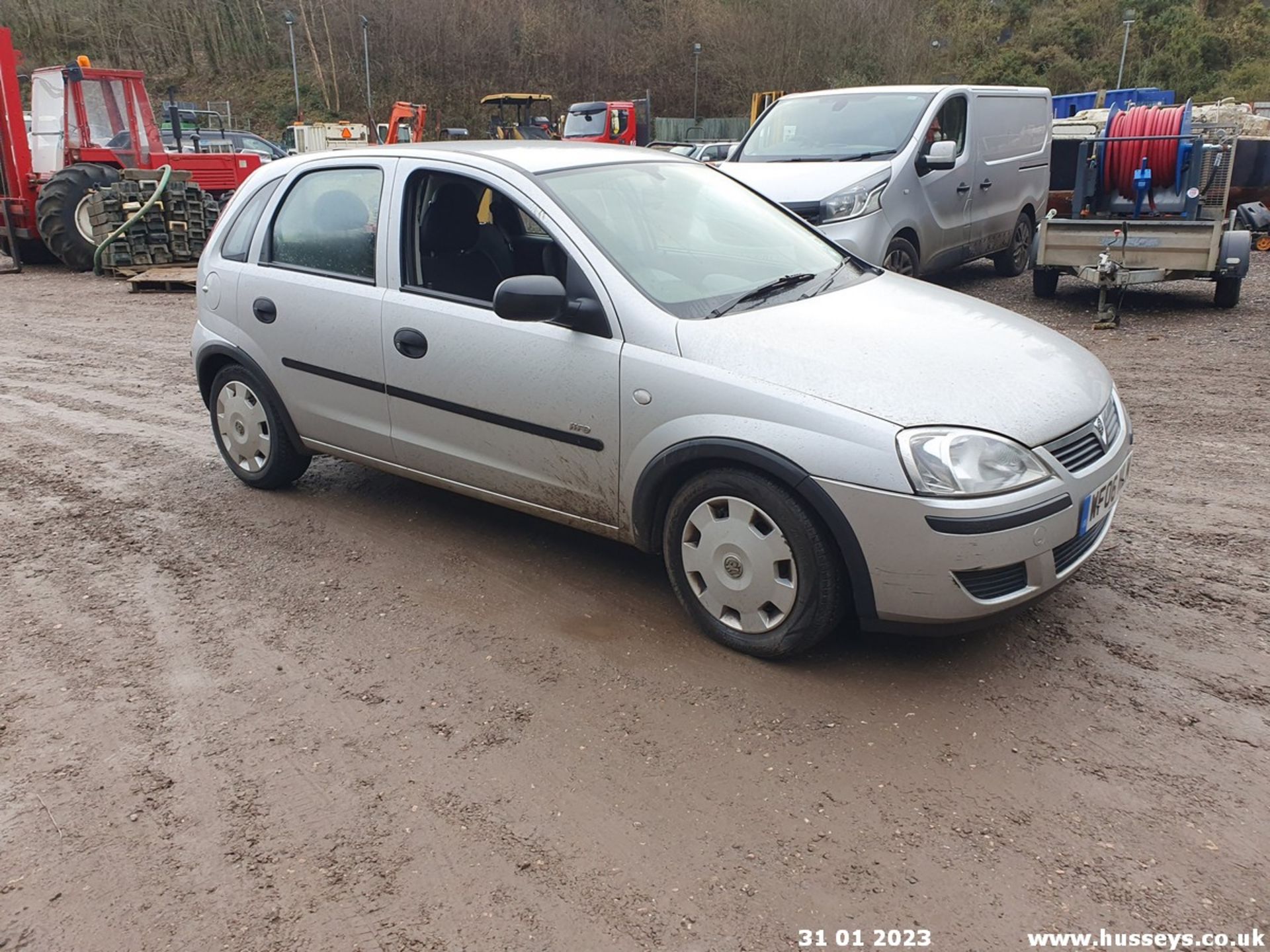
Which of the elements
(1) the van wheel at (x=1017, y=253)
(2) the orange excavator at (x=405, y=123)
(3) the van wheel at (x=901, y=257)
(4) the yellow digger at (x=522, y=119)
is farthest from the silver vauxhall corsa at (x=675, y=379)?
(4) the yellow digger at (x=522, y=119)

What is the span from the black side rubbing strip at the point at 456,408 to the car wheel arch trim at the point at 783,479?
287 millimetres

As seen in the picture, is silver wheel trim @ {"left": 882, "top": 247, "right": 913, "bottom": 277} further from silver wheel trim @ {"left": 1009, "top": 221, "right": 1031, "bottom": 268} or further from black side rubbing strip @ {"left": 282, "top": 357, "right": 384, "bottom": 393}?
black side rubbing strip @ {"left": 282, "top": 357, "right": 384, "bottom": 393}

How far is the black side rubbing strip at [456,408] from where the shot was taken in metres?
3.85

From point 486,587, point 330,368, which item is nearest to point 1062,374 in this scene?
point 486,587

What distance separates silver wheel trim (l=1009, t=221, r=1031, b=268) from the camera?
454 inches

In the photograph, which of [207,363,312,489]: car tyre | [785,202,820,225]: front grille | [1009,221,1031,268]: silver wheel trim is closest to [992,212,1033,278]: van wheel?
[1009,221,1031,268]: silver wheel trim

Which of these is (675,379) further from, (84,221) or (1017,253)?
(84,221)

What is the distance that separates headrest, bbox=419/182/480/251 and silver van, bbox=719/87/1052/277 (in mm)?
4270

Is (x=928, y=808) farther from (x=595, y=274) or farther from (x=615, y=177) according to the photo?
(x=615, y=177)

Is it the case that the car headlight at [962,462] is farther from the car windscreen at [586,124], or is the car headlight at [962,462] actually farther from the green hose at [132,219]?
the car windscreen at [586,124]

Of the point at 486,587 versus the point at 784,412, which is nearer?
the point at 784,412

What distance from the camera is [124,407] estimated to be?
7.33m

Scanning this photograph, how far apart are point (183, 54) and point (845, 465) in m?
55.5
